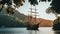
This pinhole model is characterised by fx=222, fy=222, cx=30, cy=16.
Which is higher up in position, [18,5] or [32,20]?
[18,5]

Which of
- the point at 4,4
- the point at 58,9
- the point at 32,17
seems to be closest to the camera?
the point at 4,4

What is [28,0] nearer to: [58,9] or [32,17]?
[58,9]

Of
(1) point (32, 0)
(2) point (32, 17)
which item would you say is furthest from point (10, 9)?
(2) point (32, 17)

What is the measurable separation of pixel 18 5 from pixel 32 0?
0.93 meters

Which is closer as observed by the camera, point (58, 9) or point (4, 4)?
point (4, 4)

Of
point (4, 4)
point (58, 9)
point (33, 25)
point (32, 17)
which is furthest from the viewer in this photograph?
point (32, 17)

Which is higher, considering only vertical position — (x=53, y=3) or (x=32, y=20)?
(x=53, y=3)

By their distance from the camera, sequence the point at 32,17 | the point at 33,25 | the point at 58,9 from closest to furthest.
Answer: the point at 58,9 < the point at 33,25 < the point at 32,17

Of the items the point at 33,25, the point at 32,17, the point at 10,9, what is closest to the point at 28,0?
the point at 10,9

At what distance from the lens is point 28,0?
1312cm

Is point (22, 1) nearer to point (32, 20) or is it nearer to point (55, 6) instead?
point (55, 6)

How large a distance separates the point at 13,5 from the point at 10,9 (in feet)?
1.63

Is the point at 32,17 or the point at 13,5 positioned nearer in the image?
the point at 13,5

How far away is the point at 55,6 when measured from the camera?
546 inches
